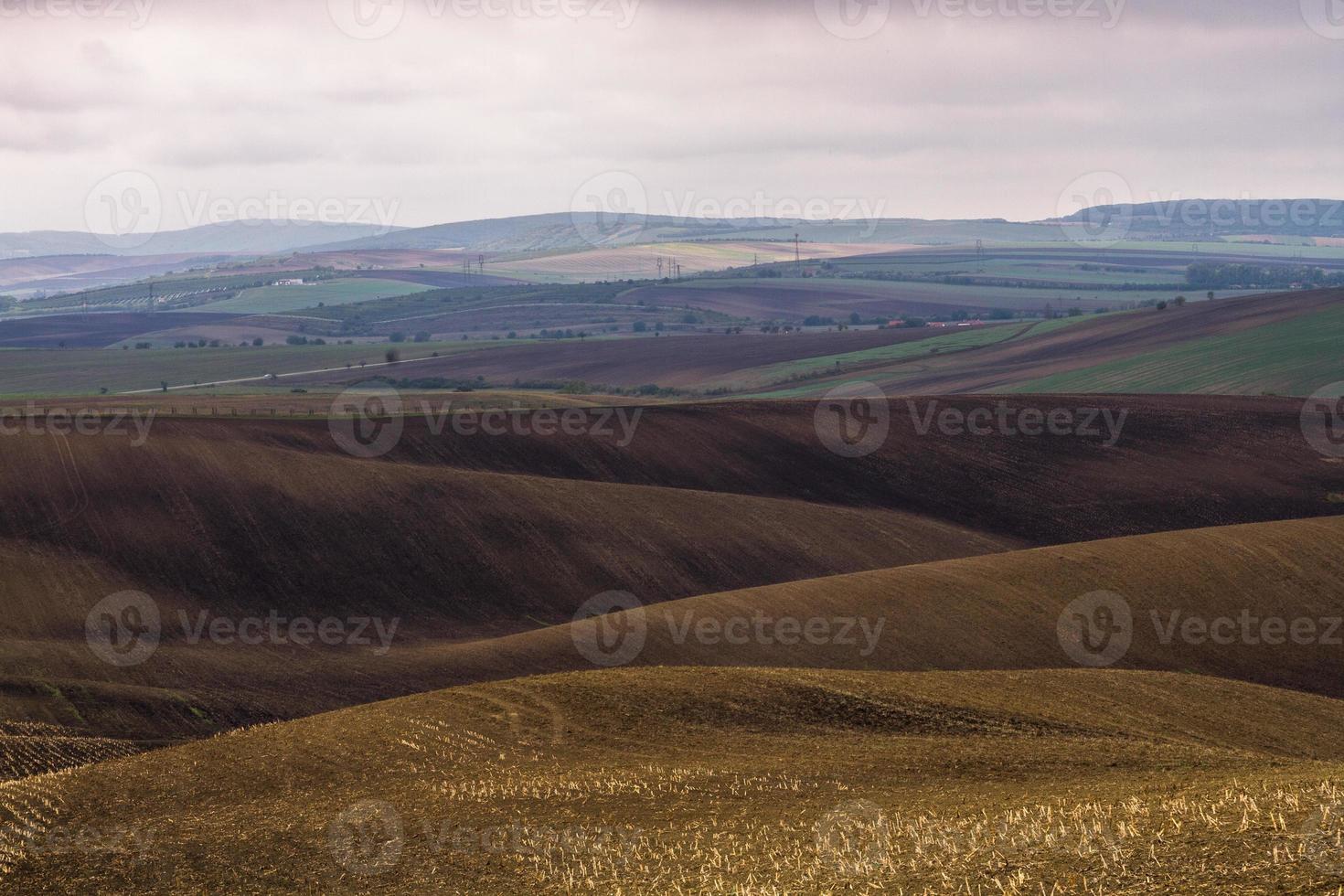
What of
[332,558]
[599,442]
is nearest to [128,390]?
[599,442]

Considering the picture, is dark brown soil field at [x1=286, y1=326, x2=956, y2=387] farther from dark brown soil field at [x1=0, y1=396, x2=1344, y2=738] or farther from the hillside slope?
the hillside slope

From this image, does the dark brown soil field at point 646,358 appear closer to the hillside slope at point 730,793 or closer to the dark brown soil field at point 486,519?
the dark brown soil field at point 486,519

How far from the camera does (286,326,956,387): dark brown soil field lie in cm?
13500

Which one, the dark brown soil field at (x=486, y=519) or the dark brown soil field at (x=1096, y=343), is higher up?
the dark brown soil field at (x=1096, y=343)

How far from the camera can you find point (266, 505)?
56.8 meters

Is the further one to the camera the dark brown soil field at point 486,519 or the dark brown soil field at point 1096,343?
the dark brown soil field at point 1096,343

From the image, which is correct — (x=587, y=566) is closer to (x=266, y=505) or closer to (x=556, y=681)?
(x=266, y=505)

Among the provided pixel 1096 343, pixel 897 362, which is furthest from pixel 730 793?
pixel 1096 343

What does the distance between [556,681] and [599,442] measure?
3929cm

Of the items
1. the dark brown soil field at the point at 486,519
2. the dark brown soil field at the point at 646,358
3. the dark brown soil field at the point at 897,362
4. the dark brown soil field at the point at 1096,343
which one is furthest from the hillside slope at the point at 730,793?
the dark brown soil field at the point at 646,358

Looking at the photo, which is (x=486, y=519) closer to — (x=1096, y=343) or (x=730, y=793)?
(x=730, y=793)

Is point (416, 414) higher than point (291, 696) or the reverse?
higher

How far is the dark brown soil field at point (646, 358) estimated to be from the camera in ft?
443

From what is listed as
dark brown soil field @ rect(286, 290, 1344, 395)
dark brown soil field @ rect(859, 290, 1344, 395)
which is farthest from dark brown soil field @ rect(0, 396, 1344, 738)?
dark brown soil field @ rect(286, 290, 1344, 395)
